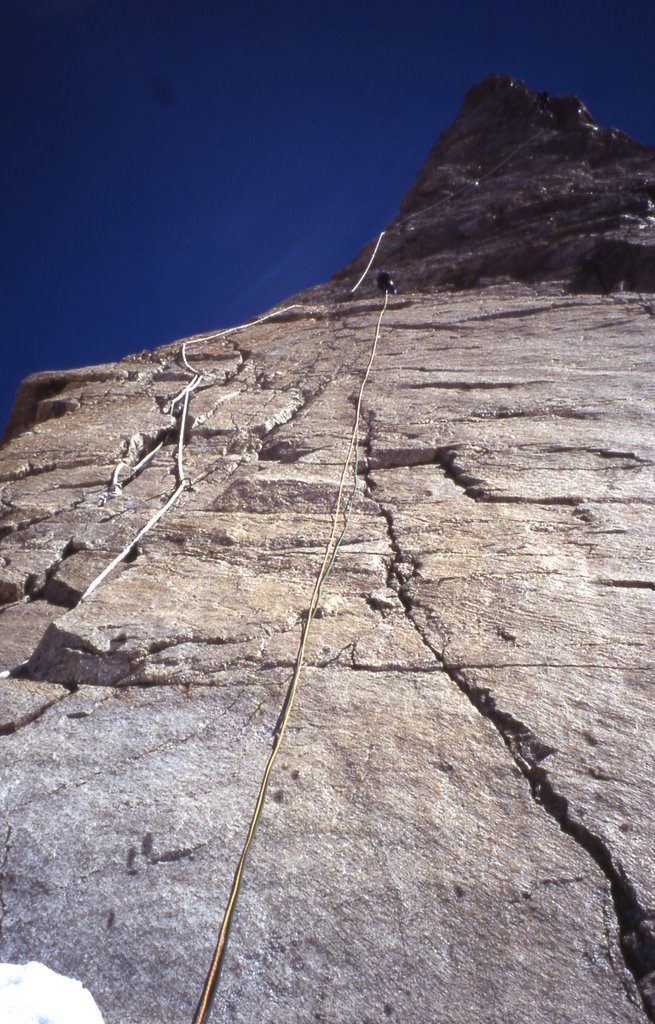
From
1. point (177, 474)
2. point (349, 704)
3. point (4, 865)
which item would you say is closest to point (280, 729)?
point (349, 704)

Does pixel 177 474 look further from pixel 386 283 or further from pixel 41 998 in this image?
pixel 386 283

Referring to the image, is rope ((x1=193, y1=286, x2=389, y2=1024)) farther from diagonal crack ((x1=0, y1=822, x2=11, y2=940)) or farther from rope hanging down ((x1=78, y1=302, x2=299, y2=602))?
rope hanging down ((x1=78, y1=302, x2=299, y2=602))

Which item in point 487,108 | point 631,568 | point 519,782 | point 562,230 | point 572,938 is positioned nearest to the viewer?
point 572,938

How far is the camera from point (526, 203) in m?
7.71

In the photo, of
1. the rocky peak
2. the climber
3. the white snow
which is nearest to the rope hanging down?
the white snow

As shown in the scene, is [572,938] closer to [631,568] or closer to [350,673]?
[350,673]

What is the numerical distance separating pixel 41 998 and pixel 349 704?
3.02ft

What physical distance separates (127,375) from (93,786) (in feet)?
12.2

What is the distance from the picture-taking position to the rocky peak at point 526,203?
248 inches

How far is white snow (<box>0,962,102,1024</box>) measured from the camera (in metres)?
1.12

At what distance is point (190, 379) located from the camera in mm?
4789

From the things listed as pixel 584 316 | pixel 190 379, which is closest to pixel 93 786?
pixel 190 379

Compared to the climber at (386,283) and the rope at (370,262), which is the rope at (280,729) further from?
the rope at (370,262)

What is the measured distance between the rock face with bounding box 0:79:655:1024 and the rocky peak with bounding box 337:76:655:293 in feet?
8.31
